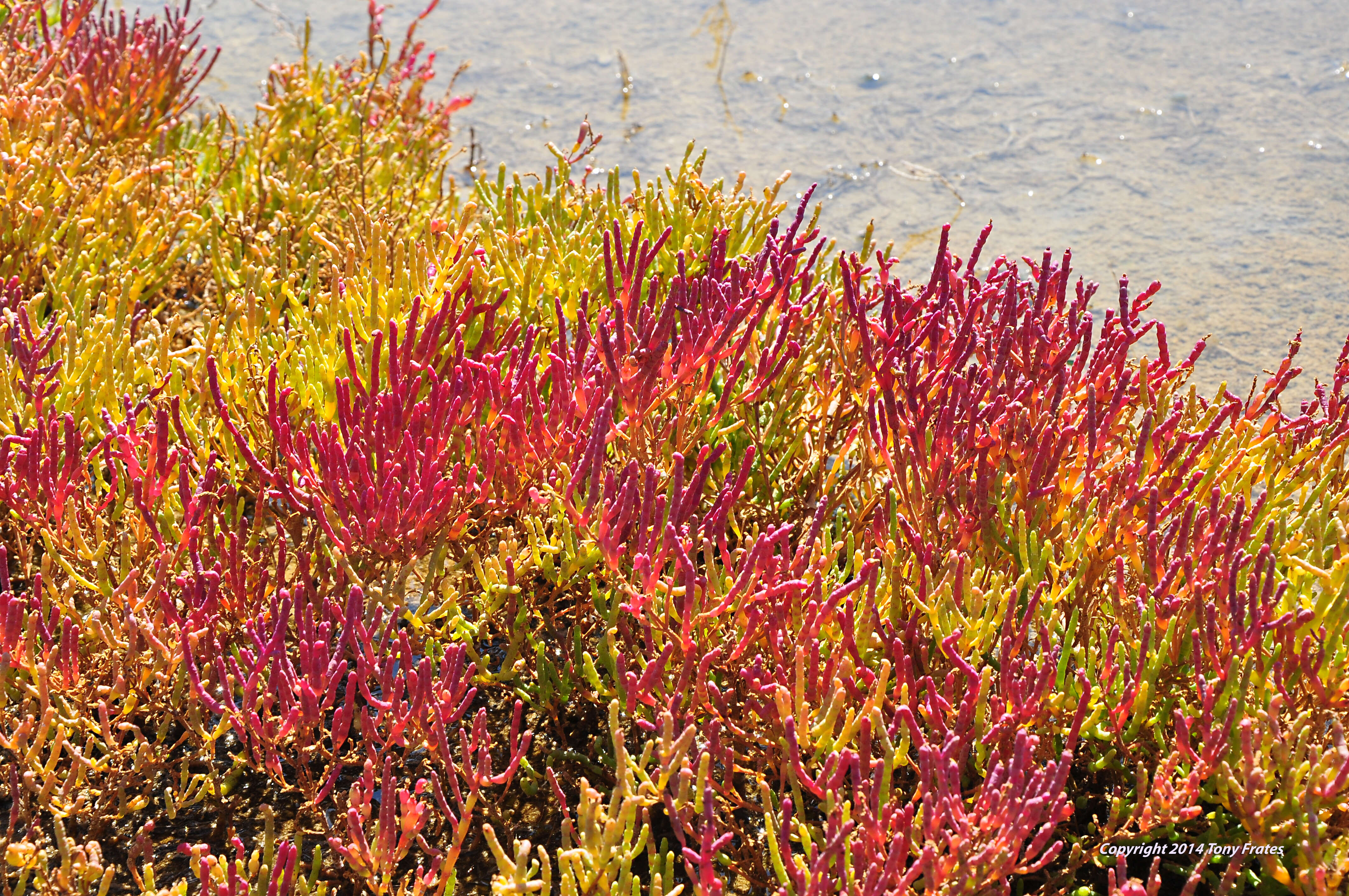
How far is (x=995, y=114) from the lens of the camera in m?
5.73

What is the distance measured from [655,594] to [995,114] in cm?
462

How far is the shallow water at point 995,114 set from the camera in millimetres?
4371

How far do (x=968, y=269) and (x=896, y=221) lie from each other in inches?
94.3

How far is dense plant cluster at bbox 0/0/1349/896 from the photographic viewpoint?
166cm

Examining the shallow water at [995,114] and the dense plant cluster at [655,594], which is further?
the shallow water at [995,114]

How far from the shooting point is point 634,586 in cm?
204

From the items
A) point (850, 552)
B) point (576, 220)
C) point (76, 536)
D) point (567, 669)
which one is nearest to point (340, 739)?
point (567, 669)

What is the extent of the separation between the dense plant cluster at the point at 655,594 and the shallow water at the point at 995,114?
1.78m

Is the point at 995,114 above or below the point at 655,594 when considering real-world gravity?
above

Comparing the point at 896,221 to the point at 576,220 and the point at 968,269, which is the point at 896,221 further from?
the point at 968,269

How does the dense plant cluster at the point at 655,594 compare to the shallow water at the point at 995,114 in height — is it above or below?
below

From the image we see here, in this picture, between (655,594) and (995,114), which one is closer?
(655,594)

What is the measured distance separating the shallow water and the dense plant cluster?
1780 mm

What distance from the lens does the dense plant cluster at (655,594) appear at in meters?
1.66
